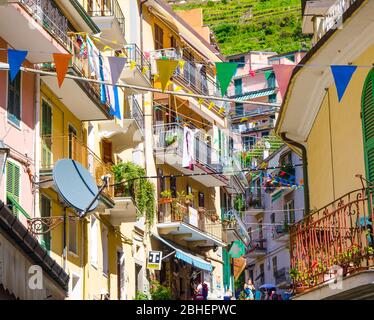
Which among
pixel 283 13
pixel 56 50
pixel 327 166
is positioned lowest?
pixel 327 166

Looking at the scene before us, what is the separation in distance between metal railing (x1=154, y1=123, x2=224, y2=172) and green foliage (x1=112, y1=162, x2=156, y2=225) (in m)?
4.30

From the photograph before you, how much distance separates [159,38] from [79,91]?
1467 cm

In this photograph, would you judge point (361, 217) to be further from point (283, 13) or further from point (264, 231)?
point (283, 13)

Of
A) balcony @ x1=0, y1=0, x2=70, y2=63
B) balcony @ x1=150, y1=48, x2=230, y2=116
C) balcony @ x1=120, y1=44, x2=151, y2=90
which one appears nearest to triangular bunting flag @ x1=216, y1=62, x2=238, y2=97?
balcony @ x1=0, y1=0, x2=70, y2=63

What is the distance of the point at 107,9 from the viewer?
32844mm

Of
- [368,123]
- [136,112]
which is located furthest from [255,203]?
[368,123]

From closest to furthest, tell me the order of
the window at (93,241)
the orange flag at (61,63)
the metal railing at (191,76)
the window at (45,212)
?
the orange flag at (61,63), the window at (45,212), the window at (93,241), the metal railing at (191,76)

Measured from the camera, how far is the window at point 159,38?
133 ft

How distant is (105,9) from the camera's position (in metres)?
32.7

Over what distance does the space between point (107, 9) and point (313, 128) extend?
16.7 m

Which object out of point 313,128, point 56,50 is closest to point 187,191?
point 56,50

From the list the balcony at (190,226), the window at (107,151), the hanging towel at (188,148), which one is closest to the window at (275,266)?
the balcony at (190,226)

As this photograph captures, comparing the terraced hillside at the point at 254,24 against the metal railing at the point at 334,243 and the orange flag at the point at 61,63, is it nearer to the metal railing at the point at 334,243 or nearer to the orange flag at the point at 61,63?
the metal railing at the point at 334,243

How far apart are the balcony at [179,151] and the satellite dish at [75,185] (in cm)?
1423
